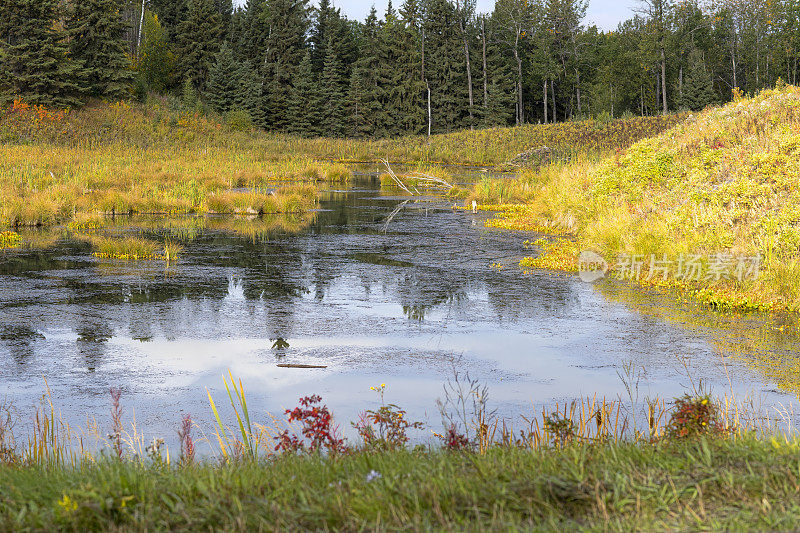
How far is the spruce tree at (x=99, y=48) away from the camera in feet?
174

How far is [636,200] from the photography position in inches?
661

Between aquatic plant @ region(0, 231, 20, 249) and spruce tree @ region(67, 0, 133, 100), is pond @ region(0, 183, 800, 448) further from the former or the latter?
spruce tree @ region(67, 0, 133, 100)

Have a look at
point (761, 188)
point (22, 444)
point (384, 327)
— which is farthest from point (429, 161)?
point (22, 444)

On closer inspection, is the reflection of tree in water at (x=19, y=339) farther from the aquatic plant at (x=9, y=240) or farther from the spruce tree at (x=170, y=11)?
the spruce tree at (x=170, y=11)

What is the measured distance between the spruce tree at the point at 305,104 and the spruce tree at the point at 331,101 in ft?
1.88

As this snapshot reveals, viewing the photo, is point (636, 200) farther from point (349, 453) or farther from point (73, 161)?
point (73, 161)

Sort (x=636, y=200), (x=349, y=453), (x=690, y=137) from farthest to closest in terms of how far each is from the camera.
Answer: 1. (x=690, y=137)
2. (x=636, y=200)
3. (x=349, y=453)

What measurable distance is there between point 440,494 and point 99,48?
5674 cm

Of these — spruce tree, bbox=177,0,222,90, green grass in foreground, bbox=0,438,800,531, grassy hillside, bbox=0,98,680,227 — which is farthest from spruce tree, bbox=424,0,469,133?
green grass in foreground, bbox=0,438,800,531

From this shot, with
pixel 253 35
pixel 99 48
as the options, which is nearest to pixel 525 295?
pixel 99 48

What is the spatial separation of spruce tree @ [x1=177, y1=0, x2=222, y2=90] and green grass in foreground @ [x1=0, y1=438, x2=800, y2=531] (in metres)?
66.5

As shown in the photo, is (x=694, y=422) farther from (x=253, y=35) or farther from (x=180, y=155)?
(x=253, y=35)

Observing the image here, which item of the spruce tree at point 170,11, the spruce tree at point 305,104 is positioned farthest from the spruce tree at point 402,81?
the spruce tree at point 170,11

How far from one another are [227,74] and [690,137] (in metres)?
52.7
